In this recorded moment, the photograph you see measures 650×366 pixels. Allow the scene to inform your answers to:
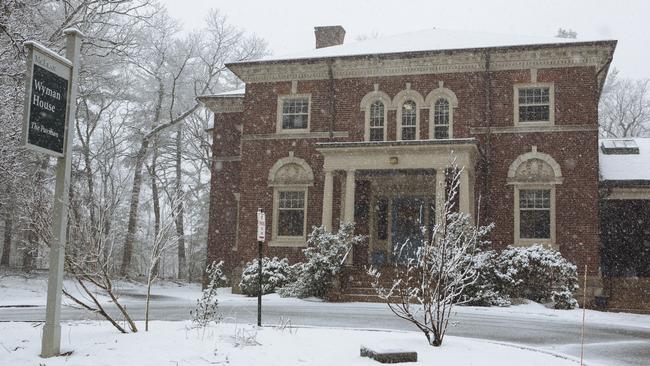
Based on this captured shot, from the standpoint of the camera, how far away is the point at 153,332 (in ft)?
31.4

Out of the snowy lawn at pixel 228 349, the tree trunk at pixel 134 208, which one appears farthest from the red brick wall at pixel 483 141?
the snowy lawn at pixel 228 349

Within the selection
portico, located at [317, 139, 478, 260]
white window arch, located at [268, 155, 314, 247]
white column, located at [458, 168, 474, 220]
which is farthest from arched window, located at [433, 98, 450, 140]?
white window arch, located at [268, 155, 314, 247]

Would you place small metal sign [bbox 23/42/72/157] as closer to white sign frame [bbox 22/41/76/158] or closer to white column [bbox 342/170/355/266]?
white sign frame [bbox 22/41/76/158]

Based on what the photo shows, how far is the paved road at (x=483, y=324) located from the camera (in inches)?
420

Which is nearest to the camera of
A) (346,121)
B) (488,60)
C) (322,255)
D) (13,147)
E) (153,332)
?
(153,332)

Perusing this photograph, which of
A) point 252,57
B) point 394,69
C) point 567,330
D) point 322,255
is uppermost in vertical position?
point 252,57

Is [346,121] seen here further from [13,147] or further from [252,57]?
[252,57]

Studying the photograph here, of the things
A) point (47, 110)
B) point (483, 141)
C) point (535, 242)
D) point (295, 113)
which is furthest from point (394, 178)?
point (47, 110)

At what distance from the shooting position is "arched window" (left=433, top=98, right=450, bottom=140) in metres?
23.3

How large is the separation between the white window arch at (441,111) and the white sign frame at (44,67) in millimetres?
16252

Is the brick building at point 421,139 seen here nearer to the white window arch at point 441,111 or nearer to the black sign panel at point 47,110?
the white window arch at point 441,111

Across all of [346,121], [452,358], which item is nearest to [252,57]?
[346,121]

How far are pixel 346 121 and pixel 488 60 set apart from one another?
5.44 m

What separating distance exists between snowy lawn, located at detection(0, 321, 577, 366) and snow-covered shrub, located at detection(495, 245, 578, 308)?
9.37 meters
